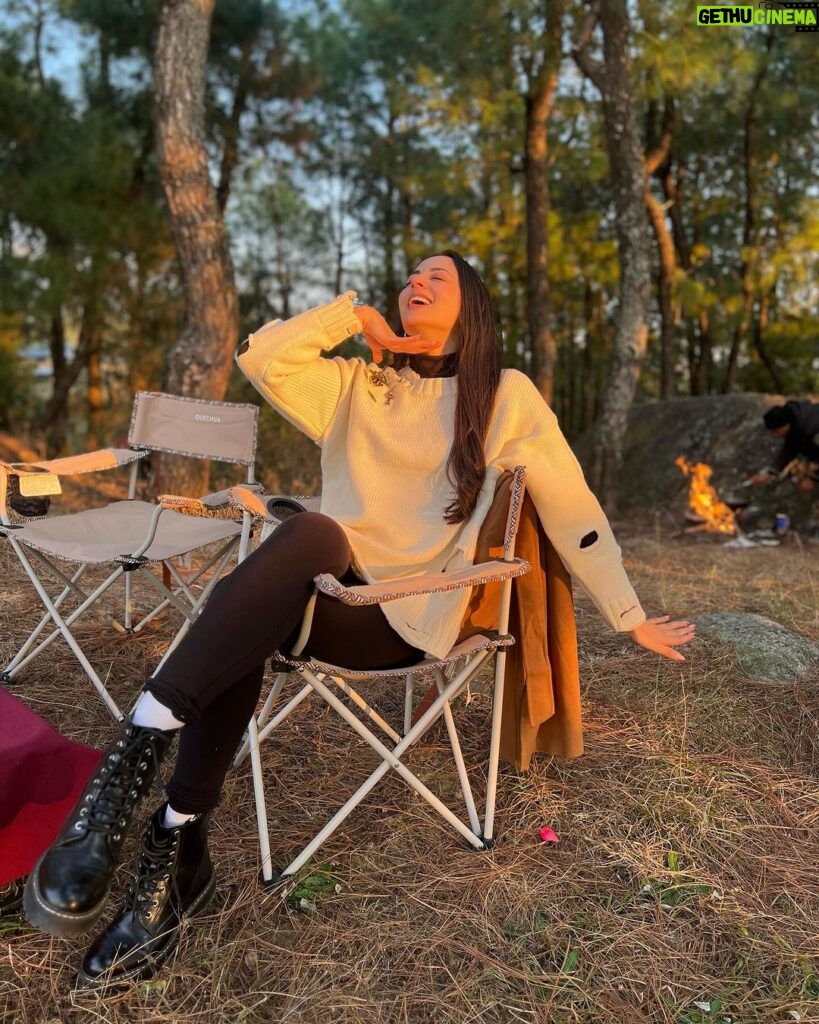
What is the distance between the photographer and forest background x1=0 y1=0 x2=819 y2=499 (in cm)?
605

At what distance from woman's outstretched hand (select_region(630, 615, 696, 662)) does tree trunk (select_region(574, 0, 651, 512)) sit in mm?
4520

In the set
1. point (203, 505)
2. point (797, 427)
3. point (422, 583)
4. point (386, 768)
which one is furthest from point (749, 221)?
point (386, 768)

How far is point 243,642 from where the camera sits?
1335mm

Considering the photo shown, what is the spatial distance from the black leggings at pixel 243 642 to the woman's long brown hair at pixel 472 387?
315mm

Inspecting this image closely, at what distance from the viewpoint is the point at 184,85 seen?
4.41m

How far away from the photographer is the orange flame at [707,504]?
5531 millimetres

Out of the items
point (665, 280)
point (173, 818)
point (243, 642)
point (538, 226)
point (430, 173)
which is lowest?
point (173, 818)

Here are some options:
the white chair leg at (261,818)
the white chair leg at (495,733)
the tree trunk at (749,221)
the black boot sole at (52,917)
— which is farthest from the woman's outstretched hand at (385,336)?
the tree trunk at (749,221)

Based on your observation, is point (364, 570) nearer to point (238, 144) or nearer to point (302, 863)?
point (302, 863)

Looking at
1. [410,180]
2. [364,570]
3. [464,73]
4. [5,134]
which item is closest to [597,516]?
[364,570]

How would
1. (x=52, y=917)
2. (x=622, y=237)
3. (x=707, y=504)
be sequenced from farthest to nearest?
(x=622, y=237) < (x=707, y=504) < (x=52, y=917)

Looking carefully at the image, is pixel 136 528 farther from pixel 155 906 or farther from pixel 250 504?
pixel 155 906

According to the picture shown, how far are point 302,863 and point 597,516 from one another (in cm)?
84

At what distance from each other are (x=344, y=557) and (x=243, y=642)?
28 cm
